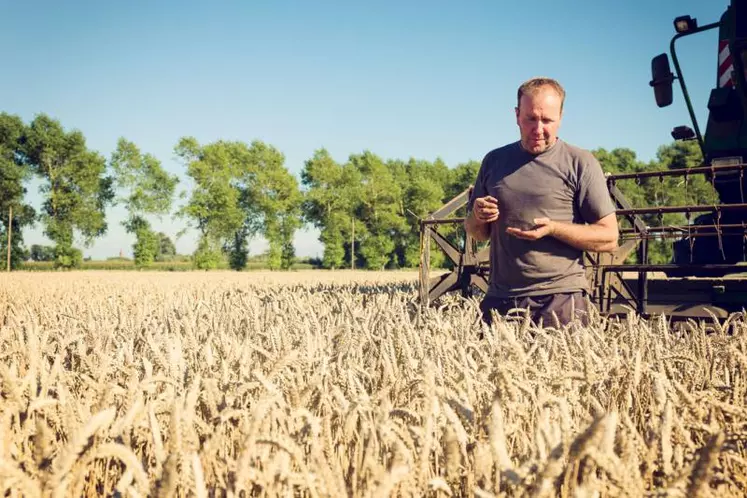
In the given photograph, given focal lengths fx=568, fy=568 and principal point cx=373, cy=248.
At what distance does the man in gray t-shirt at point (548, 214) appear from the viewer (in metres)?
3.38

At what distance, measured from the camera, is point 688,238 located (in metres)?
5.58

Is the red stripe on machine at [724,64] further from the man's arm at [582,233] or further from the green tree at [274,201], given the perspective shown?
the green tree at [274,201]

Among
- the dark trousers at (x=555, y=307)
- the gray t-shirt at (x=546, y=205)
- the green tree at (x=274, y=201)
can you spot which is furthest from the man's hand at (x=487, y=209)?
the green tree at (x=274, y=201)

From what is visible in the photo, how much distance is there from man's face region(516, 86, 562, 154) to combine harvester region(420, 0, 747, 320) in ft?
6.57

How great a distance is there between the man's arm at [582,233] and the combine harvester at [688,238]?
172 cm

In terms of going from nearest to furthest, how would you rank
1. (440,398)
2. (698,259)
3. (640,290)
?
(440,398)
(640,290)
(698,259)

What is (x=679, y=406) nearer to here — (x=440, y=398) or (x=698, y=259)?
(x=440, y=398)

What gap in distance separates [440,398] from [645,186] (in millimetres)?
48547

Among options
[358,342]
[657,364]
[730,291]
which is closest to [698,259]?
[730,291]

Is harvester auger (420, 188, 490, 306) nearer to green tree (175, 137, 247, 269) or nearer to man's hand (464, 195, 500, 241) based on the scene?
Result: man's hand (464, 195, 500, 241)

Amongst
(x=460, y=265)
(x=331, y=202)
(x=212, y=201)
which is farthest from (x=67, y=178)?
(x=460, y=265)

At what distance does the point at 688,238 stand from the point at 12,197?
46.1 meters

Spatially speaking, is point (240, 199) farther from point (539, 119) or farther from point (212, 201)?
point (539, 119)

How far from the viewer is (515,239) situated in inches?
141
